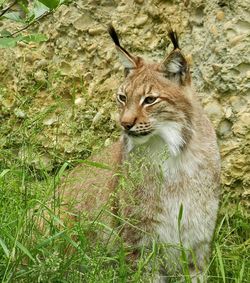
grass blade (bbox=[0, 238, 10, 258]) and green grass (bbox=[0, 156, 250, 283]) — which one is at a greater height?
grass blade (bbox=[0, 238, 10, 258])

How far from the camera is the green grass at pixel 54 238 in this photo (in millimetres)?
3334

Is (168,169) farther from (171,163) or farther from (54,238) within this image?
(54,238)

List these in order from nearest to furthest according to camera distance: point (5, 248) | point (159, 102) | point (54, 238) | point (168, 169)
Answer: point (5, 248), point (54, 238), point (159, 102), point (168, 169)

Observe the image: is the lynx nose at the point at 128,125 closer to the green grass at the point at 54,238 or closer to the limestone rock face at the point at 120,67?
the green grass at the point at 54,238

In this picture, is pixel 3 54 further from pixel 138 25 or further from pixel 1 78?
pixel 138 25

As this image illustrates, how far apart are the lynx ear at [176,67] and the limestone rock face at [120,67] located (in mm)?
669

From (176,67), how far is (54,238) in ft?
4.00

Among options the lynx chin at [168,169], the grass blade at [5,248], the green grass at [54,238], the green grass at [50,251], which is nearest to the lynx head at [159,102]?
the lynx chin at [168,169]

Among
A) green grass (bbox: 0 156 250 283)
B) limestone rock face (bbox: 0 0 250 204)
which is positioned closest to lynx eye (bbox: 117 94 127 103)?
limestone rock face (bbox: 0 0 250 204)

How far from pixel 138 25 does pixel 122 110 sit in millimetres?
1377

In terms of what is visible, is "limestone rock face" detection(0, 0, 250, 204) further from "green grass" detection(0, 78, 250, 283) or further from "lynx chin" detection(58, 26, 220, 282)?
"lynx chin" detection(58, 26, 220, 282)

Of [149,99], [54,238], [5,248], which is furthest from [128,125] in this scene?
[5,248]

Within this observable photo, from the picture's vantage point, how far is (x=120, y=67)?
5.39m

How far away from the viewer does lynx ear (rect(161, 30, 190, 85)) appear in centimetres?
405
